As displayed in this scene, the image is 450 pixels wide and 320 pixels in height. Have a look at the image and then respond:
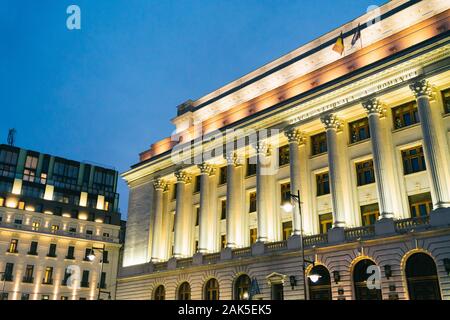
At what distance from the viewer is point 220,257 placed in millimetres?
39812

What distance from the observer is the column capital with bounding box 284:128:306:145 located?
37.6 metres

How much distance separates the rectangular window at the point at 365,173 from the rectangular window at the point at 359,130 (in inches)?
85.4

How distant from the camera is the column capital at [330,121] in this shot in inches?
1389

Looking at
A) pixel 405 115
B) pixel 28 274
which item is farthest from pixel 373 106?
pixel 28 274

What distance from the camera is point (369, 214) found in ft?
106

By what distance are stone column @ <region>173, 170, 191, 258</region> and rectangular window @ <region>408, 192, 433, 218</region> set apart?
2313cm

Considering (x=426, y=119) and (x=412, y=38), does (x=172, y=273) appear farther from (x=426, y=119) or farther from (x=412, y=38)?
(x=412, y=38)

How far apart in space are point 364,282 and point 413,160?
373 inches

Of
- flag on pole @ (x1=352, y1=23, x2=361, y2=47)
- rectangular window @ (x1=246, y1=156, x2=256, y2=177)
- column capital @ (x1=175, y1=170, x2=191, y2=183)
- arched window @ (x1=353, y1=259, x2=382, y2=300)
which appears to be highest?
flag on pole @ (x1=352, y1=23, x2=361, y2=47)

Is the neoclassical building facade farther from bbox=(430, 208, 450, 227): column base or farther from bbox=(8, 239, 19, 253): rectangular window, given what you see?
bbox=(8, 239, 19, 253): rectangular window

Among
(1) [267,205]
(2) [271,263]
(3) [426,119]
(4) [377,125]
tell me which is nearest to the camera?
(3) [426,119]

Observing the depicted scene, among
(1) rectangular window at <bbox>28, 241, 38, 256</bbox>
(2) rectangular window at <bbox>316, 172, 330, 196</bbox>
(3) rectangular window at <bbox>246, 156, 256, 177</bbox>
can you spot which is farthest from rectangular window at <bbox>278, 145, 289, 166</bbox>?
(1) rectangular window at <bbox>28, 241, 38, 256</bbox>
